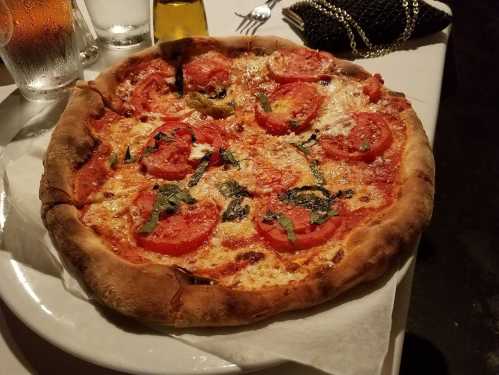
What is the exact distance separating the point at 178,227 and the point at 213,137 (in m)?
0.43

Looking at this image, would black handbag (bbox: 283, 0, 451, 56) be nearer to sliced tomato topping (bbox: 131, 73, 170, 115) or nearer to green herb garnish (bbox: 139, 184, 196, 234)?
sliced tomato topping (bbox: 131, 73, 170, 115)

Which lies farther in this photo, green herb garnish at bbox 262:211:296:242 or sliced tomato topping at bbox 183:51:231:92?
sliced tomato topping at bbox 183:51:231:92

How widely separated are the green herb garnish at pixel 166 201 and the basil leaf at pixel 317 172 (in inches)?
15.2

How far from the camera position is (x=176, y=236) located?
1.48 meters

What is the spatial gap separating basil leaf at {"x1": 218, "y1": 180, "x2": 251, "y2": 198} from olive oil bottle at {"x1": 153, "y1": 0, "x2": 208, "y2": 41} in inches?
38.6

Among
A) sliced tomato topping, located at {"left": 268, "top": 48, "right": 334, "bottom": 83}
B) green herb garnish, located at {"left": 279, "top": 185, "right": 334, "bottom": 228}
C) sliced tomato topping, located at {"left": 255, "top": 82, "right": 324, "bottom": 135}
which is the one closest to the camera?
green herb garnish, located at {"left": 279, "top": 185, "right": 334, "bottom": 228}

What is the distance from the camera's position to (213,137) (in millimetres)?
1830

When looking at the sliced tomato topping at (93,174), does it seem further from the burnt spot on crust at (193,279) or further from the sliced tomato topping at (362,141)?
the sliced tomato topping at (362,141)

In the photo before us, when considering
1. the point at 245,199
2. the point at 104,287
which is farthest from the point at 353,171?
the point at 104,287

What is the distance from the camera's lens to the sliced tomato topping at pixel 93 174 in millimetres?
1617

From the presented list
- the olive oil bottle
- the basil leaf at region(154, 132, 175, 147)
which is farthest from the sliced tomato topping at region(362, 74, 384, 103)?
the olive oil bottle

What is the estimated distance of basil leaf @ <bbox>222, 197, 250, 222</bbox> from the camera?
1.58 metres

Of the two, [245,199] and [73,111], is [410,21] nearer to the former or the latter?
[245,199]

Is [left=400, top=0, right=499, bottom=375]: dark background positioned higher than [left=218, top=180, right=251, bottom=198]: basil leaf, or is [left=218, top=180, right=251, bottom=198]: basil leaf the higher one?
[left=218, top=180, right=251, bottom=198]: basil leaf
